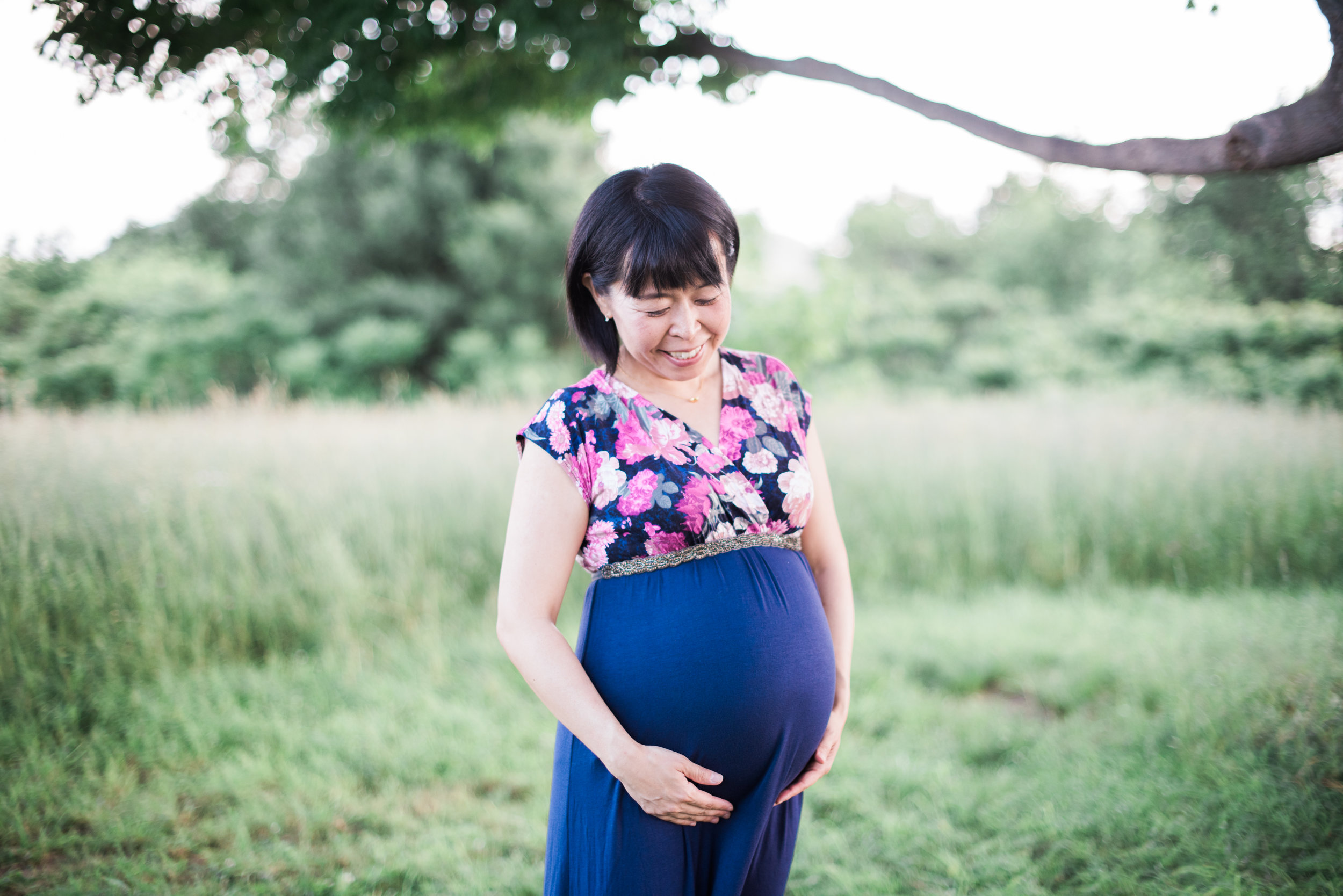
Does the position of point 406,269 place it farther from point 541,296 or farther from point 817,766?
point 817,766

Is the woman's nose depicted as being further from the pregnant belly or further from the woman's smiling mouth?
the pregnant belly

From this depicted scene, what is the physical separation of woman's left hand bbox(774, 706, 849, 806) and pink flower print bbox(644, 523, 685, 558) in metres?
0.53

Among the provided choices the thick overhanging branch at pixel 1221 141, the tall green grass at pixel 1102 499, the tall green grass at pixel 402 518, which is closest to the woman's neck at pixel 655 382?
the thick overhanging branch at pixel 1221 141

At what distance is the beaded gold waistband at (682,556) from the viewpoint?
148 cm

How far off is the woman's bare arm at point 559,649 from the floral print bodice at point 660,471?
0.05 meters

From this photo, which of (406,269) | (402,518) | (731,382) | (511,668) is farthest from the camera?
(406,269)

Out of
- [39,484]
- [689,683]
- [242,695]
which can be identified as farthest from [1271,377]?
[39,484]

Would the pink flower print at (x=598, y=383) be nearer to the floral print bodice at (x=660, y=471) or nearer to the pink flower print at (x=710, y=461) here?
the floral print bodice at (x=660, y=471)

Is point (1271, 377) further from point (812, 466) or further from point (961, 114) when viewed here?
point (812, 466)

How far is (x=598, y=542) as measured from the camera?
4.85 feet

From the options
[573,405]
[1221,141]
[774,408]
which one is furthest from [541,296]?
[573,405]

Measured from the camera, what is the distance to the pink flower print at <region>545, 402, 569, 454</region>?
4.77 ft

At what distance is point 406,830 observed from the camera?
2822mm

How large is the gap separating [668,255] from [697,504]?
484 mm
